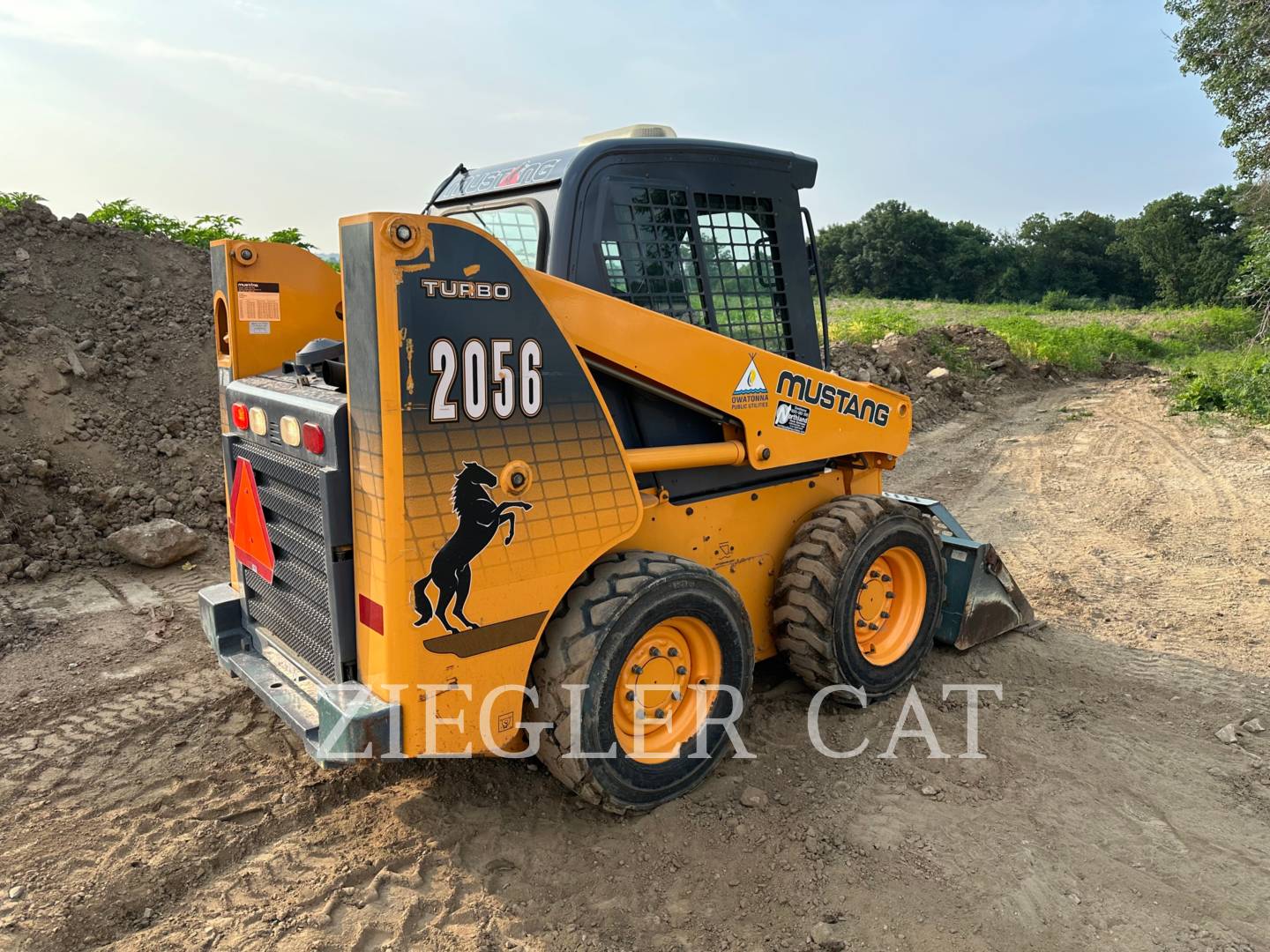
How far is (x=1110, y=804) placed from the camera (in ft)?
11.6

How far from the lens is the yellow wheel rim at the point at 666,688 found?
Answer: 331 centimetres

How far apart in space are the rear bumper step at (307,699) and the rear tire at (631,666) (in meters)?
0.58

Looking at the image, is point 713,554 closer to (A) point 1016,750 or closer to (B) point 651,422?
(B) point 651,422

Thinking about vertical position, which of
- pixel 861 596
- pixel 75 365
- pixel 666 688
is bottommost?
pixel 666 688

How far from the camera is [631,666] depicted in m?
3.28

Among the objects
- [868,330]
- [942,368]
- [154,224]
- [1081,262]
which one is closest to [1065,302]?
[1081,262]

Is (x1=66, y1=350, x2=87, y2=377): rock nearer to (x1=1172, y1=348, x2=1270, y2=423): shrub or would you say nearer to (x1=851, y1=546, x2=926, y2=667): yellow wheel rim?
(x1=851, y1=546, x2=926, y2=667): yellow wheel rim

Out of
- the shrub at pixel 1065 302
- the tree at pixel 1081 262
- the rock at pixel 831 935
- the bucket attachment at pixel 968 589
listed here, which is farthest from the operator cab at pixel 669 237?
the tree at pixel 1081 262

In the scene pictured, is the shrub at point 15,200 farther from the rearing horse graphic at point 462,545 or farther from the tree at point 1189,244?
the tree at point 1189,244

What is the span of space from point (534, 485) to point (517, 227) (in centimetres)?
128

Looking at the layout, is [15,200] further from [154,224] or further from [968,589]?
[968,589]

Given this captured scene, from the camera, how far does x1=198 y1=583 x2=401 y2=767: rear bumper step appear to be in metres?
2.73

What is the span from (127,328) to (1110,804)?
28.4 feet

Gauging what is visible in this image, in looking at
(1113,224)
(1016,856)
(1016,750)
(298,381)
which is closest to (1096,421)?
(1016,750)
